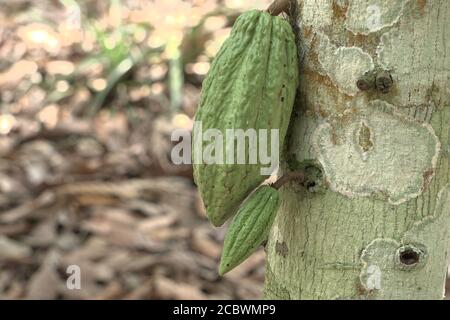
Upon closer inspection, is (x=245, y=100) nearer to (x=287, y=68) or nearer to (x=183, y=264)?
(x=287, y=68)

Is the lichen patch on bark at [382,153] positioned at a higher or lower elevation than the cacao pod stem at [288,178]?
higher

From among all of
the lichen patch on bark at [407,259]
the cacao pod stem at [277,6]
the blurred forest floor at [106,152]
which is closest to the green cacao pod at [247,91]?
the cacao pod stem at [277,6]

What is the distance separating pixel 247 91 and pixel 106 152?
1.73 m

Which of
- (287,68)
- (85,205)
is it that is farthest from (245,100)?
(85,205)

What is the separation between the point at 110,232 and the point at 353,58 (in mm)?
1425

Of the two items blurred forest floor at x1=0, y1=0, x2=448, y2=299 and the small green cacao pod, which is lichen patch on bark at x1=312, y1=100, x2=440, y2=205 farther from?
blurred forest floor at x1=0, y1=0, x2=448, y2=299

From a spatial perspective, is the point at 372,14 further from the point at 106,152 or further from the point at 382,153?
the point at 106,152

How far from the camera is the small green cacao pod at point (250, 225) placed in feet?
2.62

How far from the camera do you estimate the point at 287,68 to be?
2.61 feet

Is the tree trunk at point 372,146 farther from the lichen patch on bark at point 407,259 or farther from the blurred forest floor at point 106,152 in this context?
the blurred forest floor at point 106,152

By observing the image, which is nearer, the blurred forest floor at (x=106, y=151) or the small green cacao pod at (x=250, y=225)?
the small green cacao pod at (x=250, y=225)

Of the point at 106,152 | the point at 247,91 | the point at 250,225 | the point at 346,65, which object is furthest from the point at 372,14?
the point at 106,152

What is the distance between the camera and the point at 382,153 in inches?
30.3

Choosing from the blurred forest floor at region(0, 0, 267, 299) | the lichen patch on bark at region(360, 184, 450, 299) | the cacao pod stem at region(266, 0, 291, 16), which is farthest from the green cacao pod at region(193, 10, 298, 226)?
the blurred forest floor at region(0, 0, 267, 299)
